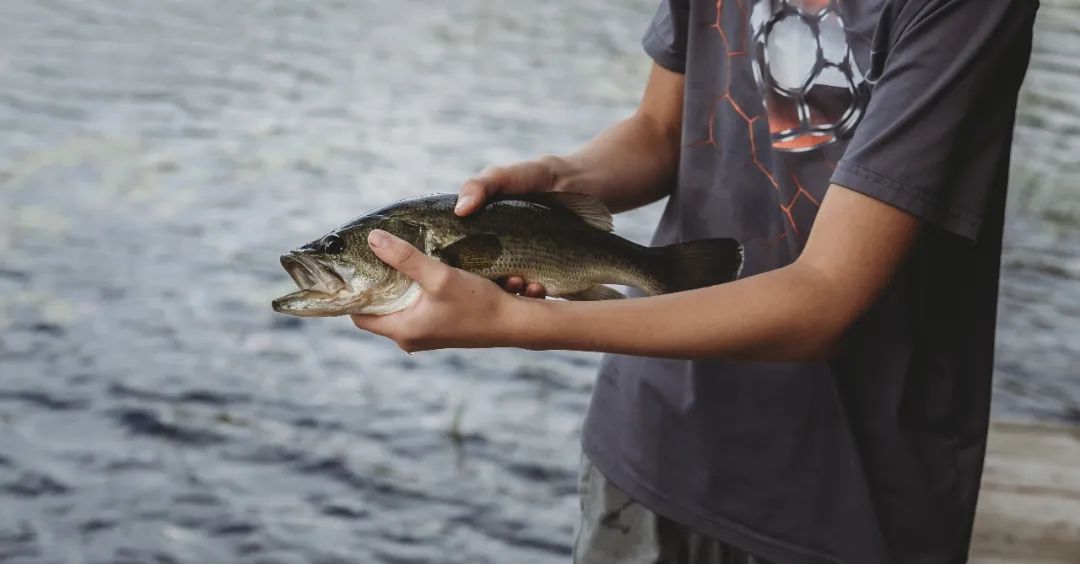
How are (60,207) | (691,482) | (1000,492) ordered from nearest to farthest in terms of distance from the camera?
(691,482) < (1000,492) < (60,207)

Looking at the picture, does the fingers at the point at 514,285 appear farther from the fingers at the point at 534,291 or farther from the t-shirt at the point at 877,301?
the t-shirt at the point at 877,301

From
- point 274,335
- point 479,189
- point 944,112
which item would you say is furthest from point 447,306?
point 274,335

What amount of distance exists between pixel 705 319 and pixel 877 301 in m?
0.28

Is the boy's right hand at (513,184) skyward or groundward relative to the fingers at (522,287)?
skyward

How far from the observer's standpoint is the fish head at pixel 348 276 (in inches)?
83.4

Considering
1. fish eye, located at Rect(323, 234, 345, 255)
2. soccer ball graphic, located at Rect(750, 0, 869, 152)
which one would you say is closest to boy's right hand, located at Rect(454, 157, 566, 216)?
fish eye, located at Rect(323, 234, 345, 255)

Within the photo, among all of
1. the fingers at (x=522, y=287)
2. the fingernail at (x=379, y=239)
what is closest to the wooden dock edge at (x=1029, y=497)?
the fingers at (x=522, y=287)

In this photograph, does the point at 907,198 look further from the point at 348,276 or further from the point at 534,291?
the point at 348,276

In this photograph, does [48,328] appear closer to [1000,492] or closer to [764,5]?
[1000,492]

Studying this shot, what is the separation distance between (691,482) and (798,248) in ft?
1.55

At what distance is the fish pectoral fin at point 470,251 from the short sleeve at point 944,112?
0.64 m

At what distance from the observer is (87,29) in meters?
11.8

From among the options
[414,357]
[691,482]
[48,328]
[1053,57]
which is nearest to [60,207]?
[48,328]

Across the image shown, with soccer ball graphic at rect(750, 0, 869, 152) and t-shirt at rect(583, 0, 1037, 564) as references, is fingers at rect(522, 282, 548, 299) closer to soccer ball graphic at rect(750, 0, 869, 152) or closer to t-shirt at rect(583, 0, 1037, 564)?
t-shirt at rect(583, 0, 1037, 564)
